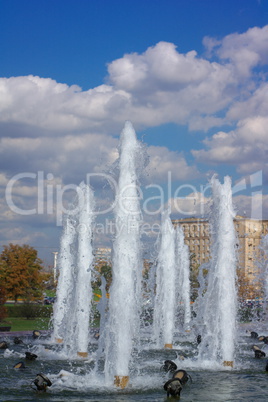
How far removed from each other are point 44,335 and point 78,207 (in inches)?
344

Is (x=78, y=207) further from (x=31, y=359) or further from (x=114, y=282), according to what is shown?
(x=114, y=282)

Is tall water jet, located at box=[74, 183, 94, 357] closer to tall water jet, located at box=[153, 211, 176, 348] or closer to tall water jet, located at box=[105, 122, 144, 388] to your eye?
tall water jet, located at box=[105, 122, 144, 388]

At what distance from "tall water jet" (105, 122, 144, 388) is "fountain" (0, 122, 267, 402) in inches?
0.9

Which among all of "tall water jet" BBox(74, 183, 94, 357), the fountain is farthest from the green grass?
"tall water jet" BBox(74, 183, 94, 357)

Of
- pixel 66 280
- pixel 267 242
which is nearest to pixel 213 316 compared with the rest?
pixel 66 280

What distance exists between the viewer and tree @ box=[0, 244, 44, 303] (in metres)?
46.0

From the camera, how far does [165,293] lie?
25578mm

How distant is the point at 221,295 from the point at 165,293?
782 centimetres

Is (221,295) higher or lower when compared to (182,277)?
higher

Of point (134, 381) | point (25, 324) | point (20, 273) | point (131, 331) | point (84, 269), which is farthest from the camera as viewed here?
point (20, 273)

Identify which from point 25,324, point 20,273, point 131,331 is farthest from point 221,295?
point 20,273

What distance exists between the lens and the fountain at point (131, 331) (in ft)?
44.0

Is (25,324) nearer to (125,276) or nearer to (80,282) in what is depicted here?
(80,282)

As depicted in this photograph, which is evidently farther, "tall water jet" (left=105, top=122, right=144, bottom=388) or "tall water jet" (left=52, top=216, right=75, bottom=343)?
"tall water jet" (left=52, top=216, right=75, bottom=343)
